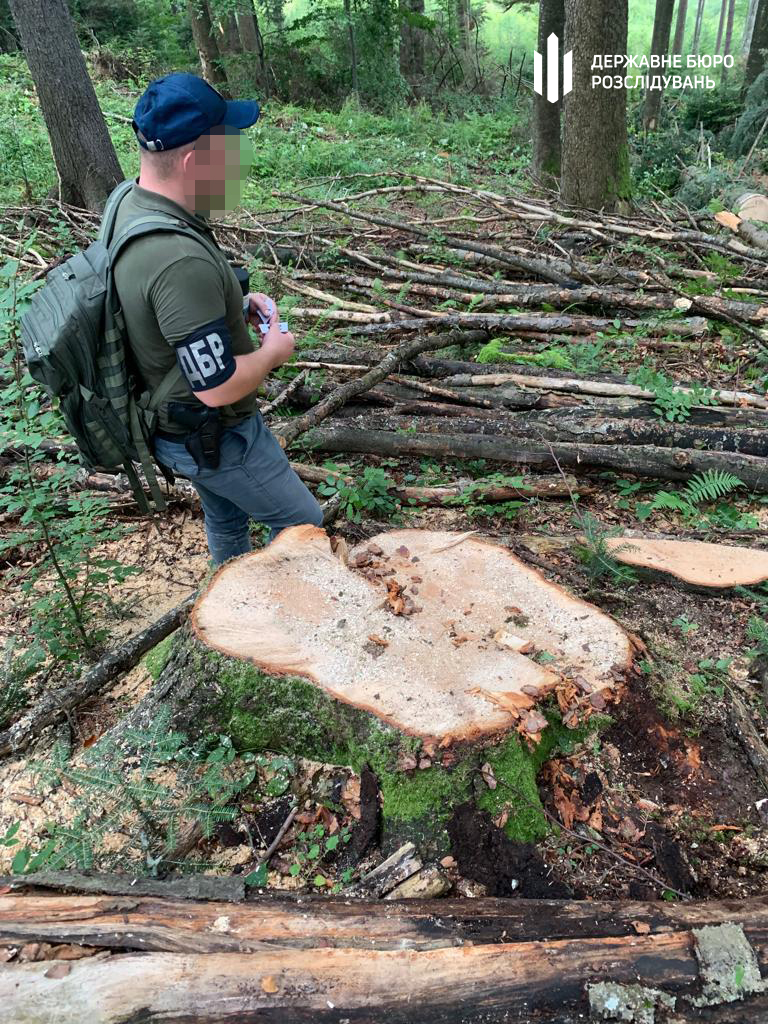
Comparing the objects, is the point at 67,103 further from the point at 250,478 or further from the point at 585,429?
the point at 250,478

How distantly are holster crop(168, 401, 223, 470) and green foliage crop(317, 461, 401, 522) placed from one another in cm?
131

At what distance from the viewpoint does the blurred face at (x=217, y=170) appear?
222 centimetres

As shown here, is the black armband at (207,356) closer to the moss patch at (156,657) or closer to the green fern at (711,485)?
the moss patch at (156,657)

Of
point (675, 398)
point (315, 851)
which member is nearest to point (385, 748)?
point (315, 851)

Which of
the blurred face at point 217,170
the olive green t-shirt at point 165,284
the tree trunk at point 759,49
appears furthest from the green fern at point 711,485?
the tree trunk at point 759,49

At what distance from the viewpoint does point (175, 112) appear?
2.08 metres

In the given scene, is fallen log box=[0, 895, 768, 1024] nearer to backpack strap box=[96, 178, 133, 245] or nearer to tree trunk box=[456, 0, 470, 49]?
backpack strap box=[96, 178, 133, 245]

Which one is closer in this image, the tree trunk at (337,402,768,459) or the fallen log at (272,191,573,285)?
the tree trunk at (337,402,768,459)

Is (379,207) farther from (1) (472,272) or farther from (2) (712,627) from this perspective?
(2) (712,627)

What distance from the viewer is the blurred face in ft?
7.29

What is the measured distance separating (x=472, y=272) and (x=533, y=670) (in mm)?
6042

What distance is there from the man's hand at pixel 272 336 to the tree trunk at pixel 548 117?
9105 mm

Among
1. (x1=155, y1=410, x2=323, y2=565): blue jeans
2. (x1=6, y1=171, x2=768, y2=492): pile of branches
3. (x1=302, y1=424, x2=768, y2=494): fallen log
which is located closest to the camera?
(x1=155, y1=410, x2=323, y2=565): blue jeans

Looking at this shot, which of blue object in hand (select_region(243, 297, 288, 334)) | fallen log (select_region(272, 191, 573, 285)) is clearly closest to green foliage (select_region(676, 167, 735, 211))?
fallen log (select_region(272, 191, 573, 285))
